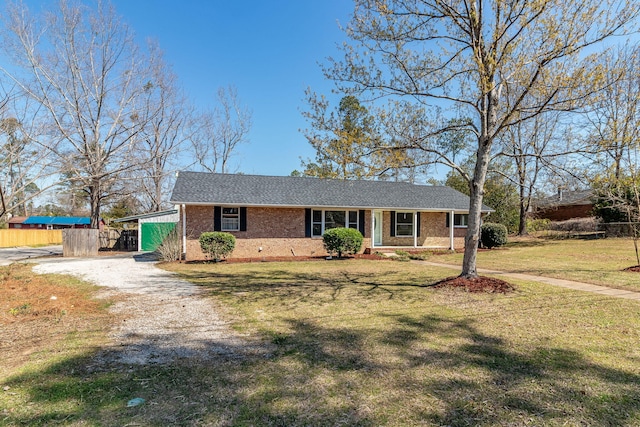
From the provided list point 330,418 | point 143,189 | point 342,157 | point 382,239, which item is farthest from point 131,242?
point 330,418

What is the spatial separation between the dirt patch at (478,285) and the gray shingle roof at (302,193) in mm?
6964

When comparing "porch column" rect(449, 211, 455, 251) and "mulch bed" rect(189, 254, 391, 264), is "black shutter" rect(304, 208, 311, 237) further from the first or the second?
"porch column" rect(449, 211, 455, 251)

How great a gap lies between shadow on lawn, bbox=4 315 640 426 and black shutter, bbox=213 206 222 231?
11655 mm

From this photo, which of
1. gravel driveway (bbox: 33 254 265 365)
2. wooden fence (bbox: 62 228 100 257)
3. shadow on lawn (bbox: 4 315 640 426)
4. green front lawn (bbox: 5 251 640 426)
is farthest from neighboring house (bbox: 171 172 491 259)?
shadow on lawn (bbox: 4 315 640 426)

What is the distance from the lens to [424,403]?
2982 mm

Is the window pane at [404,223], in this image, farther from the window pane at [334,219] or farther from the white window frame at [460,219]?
the window pane at [334,219]

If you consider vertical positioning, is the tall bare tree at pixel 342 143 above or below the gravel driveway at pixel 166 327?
Result: above

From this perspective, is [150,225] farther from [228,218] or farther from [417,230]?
[417,230]

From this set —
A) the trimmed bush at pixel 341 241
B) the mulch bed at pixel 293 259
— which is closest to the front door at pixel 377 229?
the mulch bed at pixel 293 259

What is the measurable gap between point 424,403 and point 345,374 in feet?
2.85

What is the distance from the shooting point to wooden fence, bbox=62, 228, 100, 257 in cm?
1828

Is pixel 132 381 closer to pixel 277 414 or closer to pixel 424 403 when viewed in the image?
pixel 277 414

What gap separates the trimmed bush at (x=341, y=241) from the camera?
1517cm

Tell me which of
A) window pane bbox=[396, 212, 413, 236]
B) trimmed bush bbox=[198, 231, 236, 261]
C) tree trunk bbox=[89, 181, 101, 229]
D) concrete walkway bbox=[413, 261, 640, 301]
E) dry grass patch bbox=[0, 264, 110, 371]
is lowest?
dry grass patch bbox=[0, 264, 110, 371]
